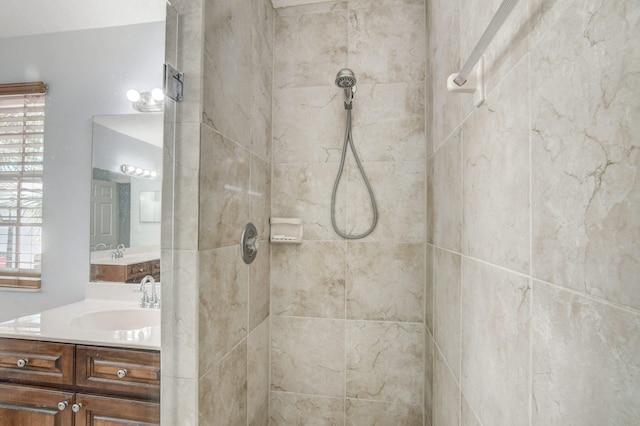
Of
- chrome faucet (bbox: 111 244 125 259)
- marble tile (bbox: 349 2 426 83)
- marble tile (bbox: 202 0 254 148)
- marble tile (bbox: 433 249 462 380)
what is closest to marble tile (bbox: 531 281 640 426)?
marble tile (bbox: 433 249 462 380)

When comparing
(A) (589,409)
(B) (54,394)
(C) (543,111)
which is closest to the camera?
(A) (589,409)

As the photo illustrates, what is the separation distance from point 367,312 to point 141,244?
3.60 feet

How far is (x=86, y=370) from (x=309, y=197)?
1.16m

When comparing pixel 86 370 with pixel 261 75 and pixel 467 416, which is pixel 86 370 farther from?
pixel 261 75

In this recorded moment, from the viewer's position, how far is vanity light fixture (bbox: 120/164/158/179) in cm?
100

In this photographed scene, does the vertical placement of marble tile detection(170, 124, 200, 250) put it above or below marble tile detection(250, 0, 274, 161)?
below

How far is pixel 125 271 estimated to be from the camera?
3.59 ft

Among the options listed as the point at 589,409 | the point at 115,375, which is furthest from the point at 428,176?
the point at 115,375

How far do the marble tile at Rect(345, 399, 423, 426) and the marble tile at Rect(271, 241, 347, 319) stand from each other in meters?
0.47

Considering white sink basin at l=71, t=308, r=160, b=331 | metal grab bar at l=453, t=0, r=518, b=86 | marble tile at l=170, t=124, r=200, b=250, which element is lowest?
white sink basin at l=71, t=308, r=160, b=331

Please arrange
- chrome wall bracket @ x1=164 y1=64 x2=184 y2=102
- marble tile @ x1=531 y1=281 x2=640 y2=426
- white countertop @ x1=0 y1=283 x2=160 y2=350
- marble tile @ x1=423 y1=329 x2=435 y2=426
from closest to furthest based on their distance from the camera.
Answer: marble tile @ x1=531 y1=281 x2=640 y2=426, white countertop @ x1=0 y1=283 x2=160 y2=350, chrome wall bracket @ x1=164 y1=64 x2=184 y2=102, marble tile @ x1=423 y1=329 x2=435 y2=426

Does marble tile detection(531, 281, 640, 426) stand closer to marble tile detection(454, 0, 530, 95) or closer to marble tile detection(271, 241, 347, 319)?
marble tile detection(454, 0, 530, 95)

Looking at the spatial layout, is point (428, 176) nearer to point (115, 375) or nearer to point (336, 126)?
point (336, 126)

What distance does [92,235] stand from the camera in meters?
0.90
